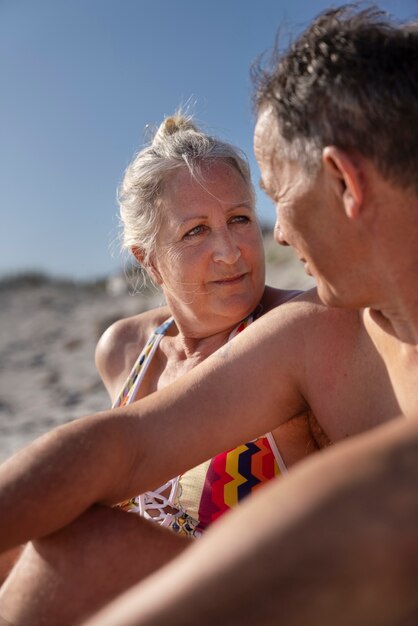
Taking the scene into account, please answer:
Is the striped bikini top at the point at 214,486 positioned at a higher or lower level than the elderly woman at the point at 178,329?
lower

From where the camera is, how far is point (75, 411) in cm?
598

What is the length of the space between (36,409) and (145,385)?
12.4 feet

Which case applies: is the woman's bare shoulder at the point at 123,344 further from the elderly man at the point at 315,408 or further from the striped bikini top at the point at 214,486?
the elderly man at the point at 315,408

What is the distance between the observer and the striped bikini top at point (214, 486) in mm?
2473

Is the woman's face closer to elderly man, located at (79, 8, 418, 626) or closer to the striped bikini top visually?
the striped bikini top

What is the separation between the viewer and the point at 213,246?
2.86m

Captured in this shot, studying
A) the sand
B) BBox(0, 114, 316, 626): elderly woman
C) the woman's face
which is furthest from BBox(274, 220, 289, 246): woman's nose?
the sand

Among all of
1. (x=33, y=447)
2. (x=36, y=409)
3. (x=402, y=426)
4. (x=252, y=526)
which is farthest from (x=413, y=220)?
(x=36, y=409)

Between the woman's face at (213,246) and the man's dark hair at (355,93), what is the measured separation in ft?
3.51

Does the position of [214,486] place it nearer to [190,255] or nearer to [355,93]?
[190,255]

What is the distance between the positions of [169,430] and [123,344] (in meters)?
1.47

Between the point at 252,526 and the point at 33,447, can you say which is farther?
the point at 33,447

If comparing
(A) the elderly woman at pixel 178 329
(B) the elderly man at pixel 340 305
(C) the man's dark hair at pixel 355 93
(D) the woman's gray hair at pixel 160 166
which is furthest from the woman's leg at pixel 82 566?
(D) the woman's gray hair at pixel 160 166

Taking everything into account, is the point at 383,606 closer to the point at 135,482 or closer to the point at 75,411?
the point at 135,482
